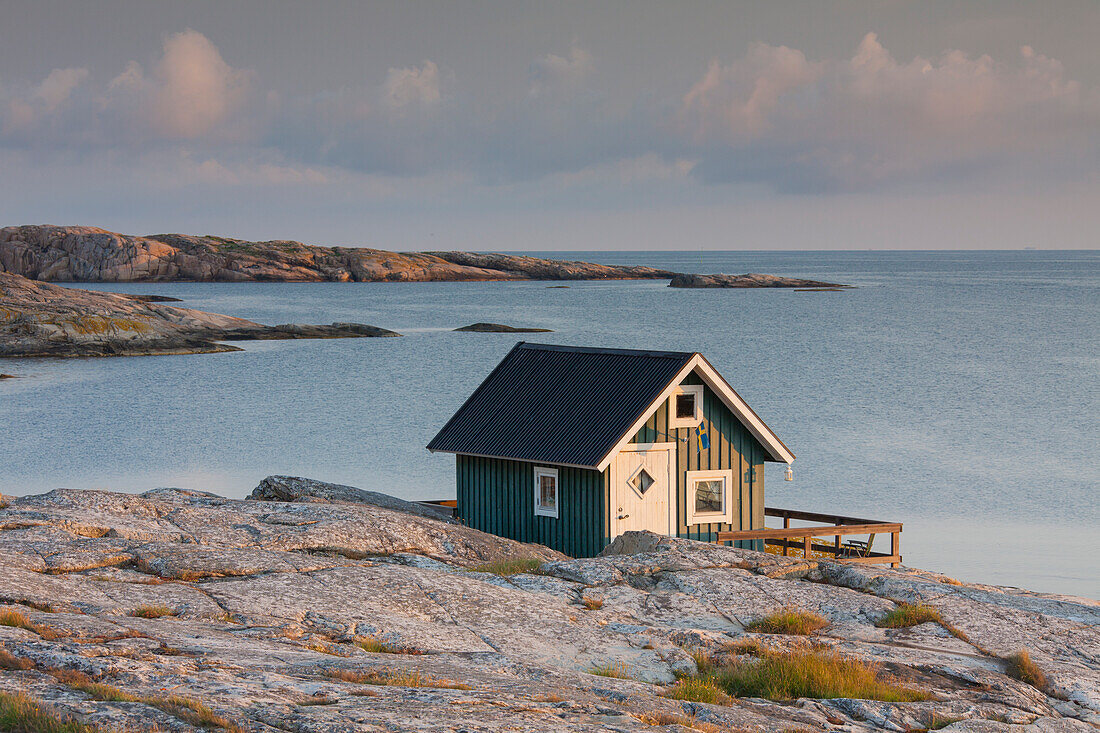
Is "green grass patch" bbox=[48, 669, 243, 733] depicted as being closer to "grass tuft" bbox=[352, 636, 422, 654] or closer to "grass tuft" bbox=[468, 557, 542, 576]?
"grass tuft" bbox=[352, 636, 422, 654]

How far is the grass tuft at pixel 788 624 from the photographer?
1284 centimetres

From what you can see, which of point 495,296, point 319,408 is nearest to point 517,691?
point 319,408

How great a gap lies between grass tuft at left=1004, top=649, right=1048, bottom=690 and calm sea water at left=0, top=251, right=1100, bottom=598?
60.0ft

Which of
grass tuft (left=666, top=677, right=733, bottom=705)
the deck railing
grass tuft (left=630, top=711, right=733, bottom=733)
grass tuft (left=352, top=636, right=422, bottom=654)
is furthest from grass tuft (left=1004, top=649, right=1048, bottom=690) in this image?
the deck railing

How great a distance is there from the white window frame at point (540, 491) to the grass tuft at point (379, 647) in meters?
12.3

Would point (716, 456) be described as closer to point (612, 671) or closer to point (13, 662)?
point (612, 671)

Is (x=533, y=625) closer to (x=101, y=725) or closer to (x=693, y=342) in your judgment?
(x=101, y=725)

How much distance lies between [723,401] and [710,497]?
7.09 feet

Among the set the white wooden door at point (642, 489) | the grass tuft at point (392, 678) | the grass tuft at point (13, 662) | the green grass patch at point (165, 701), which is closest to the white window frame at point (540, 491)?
the white wooden door at point (642, 489)

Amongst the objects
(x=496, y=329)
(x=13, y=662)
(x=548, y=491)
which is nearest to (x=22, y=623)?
(x=13, y=662)

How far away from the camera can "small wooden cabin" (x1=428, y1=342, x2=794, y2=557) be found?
22906mm

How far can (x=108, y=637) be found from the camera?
9789 millimetres

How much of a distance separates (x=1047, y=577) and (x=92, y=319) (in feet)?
261

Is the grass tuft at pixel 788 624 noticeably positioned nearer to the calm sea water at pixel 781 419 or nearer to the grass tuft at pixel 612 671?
the grass tuft at pixel 612 671
